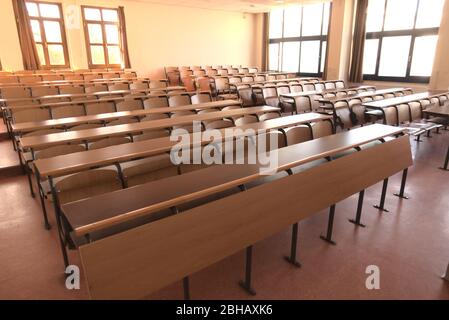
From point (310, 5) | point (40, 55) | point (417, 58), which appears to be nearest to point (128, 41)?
point (40, 55)

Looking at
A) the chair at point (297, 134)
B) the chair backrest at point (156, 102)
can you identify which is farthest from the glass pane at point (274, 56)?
the chair at point (297, 134)

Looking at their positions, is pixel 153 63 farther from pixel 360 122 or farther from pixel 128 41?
pixel 360 122

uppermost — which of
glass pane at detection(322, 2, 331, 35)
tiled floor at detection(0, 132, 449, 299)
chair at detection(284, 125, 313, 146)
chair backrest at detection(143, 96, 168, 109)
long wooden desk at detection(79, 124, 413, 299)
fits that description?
glass pane at detection(322, 2, 331, 35)

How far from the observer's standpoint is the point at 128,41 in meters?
9.55

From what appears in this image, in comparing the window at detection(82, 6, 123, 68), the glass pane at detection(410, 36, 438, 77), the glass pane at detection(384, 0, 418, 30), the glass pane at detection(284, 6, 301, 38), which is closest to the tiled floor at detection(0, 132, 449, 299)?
the glass pane at detection(410, 36, 438, 77)

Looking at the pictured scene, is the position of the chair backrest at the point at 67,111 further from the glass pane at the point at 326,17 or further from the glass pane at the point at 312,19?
the glass pane at the point at 312,19

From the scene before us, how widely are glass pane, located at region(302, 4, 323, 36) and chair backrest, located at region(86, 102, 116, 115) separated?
8.20 m

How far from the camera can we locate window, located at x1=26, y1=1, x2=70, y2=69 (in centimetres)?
817

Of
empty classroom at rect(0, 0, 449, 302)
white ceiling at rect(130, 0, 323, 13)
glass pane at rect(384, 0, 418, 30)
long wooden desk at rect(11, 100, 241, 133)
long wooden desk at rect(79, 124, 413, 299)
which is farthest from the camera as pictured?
white ceiling at rect(130, 0, 323, 13)

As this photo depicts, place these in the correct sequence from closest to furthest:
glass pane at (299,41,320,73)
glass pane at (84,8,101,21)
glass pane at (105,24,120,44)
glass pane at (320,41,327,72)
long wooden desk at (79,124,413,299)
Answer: long wooden desk at (79,124,413,299) < glass pane at (84,8,101,21) < glass pane at (105,24,120,44) < glass pane at (320,41,327,72) < glass pane at (299,41,320,73)

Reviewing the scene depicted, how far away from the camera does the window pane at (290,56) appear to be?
10952 millimetres

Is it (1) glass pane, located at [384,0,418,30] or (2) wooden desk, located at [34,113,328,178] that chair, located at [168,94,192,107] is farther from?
(1) glass pane, located at [384,0,418,30]

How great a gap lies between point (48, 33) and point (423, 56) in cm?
1016

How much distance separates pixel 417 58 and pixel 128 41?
27.4 ft
